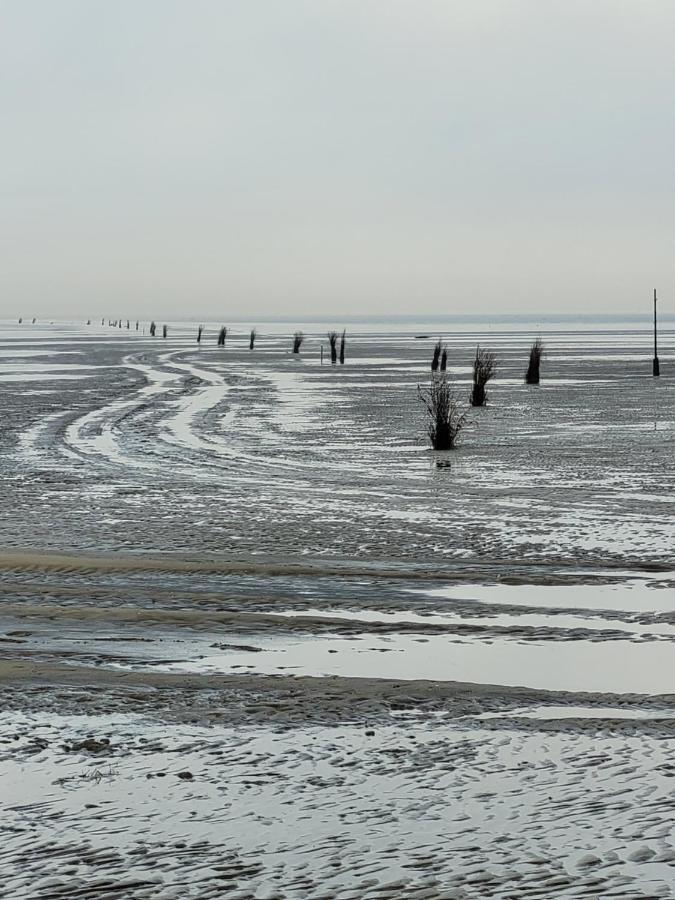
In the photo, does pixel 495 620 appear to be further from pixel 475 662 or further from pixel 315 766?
pixel 315 766

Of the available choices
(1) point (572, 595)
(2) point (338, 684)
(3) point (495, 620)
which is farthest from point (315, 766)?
→ (1) point (572, 595)

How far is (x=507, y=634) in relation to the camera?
22.8ft

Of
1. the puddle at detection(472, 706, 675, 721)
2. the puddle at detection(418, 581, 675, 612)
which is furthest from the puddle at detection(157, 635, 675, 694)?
the puddle at detection(418, 581, 675, 612)

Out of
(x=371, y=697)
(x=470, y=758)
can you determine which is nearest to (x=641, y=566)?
(x=371, y=697)

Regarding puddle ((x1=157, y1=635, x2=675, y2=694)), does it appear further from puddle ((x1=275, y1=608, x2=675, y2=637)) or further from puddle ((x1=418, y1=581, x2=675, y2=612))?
puddle ((x1=418, y1=581, x2=675, y2=612))

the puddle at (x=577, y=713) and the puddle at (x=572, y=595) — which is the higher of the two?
the puddle at (x=572, y=595)

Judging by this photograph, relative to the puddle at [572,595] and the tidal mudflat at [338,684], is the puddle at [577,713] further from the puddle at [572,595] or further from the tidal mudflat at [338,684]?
the puddle at [572,595]

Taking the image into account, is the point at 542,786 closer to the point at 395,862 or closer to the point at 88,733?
the point at 395,862

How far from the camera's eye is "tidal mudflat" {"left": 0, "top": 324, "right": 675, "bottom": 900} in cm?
408

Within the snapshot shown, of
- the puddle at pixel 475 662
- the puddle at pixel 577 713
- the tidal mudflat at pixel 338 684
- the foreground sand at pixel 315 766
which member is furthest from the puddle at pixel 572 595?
the puddle at pixel 577 713

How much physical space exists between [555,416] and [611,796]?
19.6m

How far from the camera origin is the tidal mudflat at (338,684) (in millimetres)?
4078

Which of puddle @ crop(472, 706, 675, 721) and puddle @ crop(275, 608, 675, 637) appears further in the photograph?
puddle @ crop(275, 608, 675, 637)

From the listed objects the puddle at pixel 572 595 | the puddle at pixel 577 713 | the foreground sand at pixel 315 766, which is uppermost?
the puddle at pixel 572 595
